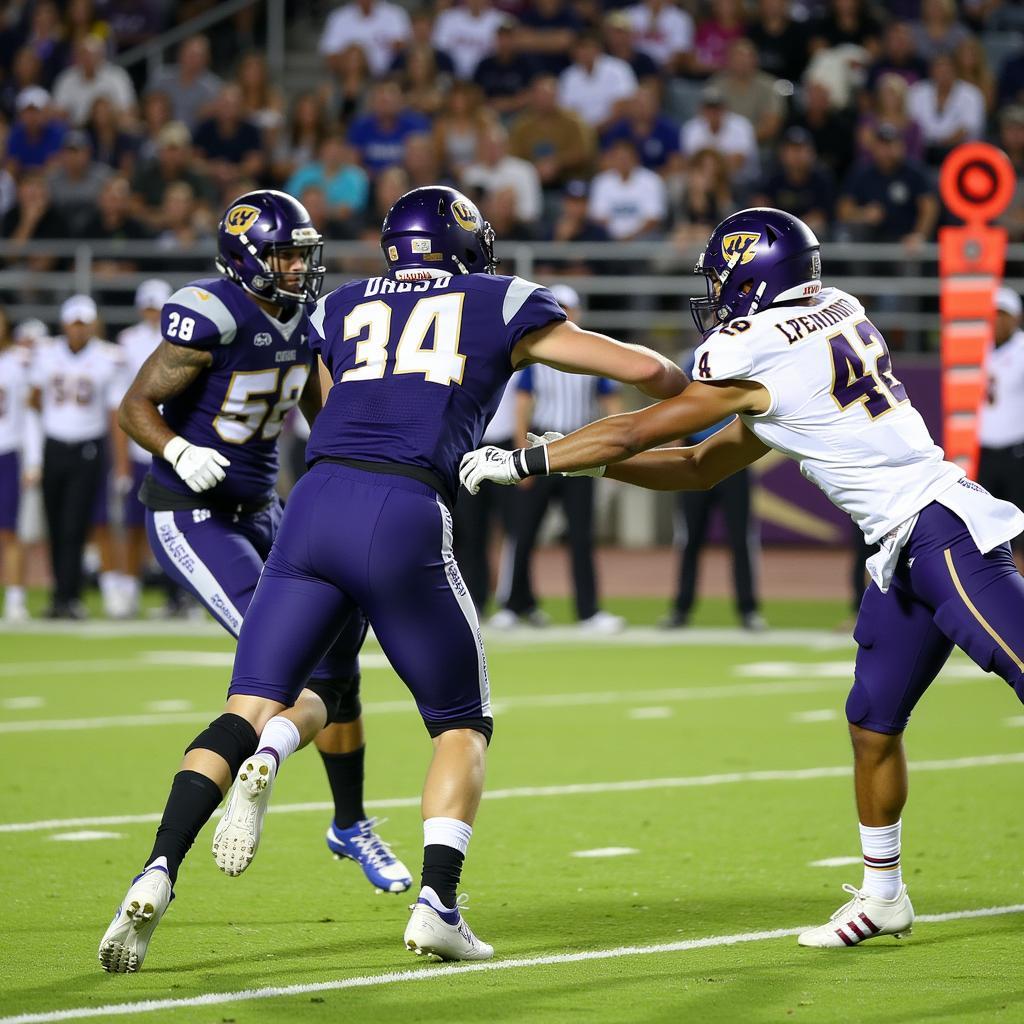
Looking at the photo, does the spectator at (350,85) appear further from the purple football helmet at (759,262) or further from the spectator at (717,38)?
the purple football helmet at (759,262)

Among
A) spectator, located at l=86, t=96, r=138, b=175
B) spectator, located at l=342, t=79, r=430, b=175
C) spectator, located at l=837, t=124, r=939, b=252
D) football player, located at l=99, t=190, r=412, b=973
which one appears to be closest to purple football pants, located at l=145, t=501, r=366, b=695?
football player, located at l=99, t=190, r=412, b=973

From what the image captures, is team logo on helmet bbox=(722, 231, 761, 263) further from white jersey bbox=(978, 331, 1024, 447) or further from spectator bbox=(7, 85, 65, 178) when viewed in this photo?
spectator bbox=(7, 85, 65, 178)

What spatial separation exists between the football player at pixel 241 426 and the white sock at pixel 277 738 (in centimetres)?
71

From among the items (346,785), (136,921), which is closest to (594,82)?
(346,785)

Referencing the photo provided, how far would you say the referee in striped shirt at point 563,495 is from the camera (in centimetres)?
1323

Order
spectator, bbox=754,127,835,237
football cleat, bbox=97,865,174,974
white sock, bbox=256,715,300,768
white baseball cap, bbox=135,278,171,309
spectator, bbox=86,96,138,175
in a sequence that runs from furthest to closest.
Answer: spectator, bbox=86,96,138,175 → spectator, bbox=754,127,835,237 → white baseball cap, bbox=135,278,171,309 → white sock, bbox=256,715,300,768 → football cleat, bbox=97,865,174,974

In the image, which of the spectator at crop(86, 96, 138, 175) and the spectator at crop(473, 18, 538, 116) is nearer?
the spectator at crop(473, 18, 538, 116)

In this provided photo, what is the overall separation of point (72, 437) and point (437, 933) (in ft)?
32.7

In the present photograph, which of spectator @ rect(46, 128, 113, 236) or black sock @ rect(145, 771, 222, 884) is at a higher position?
spectator @ rect(46, 128, 113, 236)

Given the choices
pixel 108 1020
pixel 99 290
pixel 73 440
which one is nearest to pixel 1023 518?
pixel 108 1020

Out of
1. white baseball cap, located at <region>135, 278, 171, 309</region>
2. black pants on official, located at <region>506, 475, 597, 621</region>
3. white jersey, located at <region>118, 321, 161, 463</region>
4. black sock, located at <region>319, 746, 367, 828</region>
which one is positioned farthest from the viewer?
white jersey, located at <region>118, 321, 161, 463</region>

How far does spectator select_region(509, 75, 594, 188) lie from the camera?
1791 centimetres

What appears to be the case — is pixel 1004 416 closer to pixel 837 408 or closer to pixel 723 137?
pixel 723 137

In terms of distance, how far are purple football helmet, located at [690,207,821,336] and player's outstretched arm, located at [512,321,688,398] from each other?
312mm
